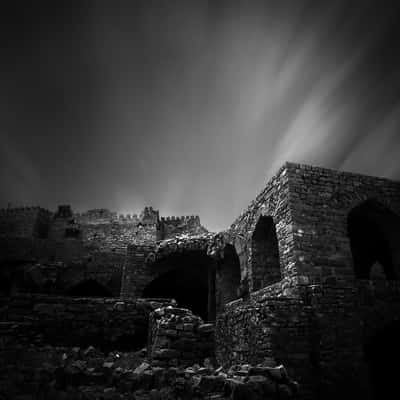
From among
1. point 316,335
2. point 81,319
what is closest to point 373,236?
point 316,335

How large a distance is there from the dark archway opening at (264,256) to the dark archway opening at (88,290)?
830 centimetres

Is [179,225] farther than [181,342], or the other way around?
[179,225]

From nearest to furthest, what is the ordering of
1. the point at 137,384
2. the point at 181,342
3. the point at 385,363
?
the point at 137,384 < the point at 181,342 < the point at 385,363

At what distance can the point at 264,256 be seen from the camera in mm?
11664

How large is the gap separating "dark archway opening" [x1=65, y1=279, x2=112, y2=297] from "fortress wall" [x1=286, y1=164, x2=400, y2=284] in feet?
35.9

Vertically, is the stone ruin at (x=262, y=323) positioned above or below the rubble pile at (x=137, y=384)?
above

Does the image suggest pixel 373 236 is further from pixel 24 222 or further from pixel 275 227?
pixel 24 222

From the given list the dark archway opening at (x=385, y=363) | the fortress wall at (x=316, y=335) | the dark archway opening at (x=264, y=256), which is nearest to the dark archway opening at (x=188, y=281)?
the dark archway opening at (x=264, y=256)

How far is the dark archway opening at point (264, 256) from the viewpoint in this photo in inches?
442

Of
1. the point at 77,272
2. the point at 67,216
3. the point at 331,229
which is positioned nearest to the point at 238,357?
the point at 331,229

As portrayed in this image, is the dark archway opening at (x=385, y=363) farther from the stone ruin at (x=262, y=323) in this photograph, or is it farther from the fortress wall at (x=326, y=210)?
the fortress wall at (x=326, y=210)

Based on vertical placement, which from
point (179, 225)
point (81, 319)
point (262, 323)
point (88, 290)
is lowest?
point (262, 323)

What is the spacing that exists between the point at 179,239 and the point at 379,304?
369 inches

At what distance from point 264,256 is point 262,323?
5.16 m
